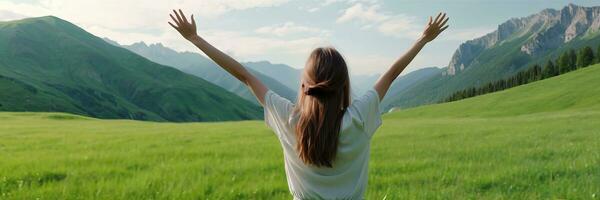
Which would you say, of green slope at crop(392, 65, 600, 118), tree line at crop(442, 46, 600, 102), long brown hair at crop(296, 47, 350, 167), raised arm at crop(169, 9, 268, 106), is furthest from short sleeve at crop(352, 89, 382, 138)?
tree line at crop(442, 46, 600, 102)

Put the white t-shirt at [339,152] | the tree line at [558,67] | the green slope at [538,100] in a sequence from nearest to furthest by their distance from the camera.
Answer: the white t-shirt at [339,152]
the green slope at [538,100]
the tree line at [558,67]

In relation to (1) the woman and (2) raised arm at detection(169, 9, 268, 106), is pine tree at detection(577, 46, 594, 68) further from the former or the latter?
(2) raised arm at detection(169, 9, 268, 106)

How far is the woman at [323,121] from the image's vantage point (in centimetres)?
475

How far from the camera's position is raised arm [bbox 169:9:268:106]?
5.17 meters

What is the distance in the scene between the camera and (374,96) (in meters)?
5.06

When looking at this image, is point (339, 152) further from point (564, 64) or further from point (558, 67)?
point (558, 67)

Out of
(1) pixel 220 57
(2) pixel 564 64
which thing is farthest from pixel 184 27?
(2) pixel 564 64

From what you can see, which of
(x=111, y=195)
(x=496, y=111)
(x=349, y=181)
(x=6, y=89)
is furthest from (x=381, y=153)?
(x=6, y=89)

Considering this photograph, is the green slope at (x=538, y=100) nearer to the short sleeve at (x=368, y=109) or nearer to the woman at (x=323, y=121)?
the short sleeve at (x=368, y=109)

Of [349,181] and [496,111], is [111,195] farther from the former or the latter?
[496,111]

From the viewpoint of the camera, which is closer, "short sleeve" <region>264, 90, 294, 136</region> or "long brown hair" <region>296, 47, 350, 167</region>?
"long brown hair" <region>296, 47, 350, 167</region>

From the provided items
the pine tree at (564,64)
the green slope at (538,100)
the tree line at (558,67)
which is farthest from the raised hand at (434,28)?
the pine tree at (564,64)

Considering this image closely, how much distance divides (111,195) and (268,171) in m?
3.74

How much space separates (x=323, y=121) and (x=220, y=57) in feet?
4.28
